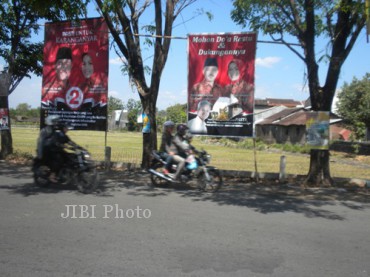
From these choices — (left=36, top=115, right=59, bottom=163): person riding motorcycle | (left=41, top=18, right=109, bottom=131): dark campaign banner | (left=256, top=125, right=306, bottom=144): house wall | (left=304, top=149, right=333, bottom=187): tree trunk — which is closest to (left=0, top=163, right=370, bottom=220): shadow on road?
(left=304, top=149, right=333, bottom=187): tree trunk

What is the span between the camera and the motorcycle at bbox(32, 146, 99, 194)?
8656 mm

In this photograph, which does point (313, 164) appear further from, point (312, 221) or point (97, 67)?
point (97, 67)

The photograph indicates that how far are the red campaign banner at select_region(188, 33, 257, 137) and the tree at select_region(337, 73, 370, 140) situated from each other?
23.2 meters

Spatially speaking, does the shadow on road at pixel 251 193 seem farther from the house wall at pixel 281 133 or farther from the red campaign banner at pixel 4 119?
the house wall at pixel 281 133

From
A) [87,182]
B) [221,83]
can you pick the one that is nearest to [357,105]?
[221,83]

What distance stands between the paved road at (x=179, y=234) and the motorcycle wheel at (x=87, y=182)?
0.61 feet

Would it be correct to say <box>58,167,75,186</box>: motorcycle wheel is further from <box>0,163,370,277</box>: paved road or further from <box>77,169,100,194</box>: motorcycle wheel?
<box>77,169,100,194</box>: motorcycle wheel

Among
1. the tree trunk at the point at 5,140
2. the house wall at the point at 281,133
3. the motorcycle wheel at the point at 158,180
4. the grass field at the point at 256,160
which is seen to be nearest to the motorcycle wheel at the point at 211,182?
the motorcycle wheel at the point at 158,180

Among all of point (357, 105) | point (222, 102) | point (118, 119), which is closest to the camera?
point (222, 102)

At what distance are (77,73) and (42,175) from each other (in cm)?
533

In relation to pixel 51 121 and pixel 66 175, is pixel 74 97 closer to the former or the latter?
pixel 51 121

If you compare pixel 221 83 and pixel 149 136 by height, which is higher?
pixel 221 83

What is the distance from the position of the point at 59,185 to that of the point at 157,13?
6439 millimetres

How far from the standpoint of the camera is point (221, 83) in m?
11.7
